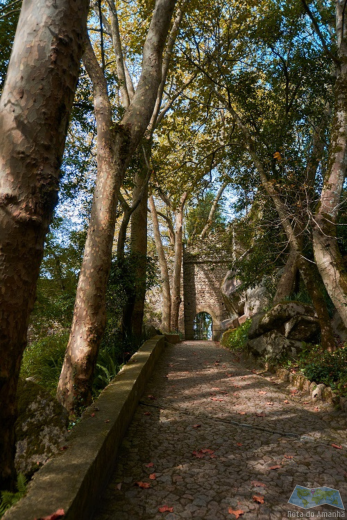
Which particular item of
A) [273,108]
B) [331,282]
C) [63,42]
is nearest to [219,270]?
[273,108]

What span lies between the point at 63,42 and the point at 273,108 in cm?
823

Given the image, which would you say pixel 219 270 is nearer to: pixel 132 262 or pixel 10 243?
pixel 132 262

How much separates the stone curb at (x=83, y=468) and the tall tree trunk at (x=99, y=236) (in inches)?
28.4

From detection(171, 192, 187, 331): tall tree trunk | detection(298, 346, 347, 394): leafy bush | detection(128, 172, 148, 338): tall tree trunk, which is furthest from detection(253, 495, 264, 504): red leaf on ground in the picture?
detection(171, 192, 187, 331): tall tree trunk

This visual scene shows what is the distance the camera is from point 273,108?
8.84m

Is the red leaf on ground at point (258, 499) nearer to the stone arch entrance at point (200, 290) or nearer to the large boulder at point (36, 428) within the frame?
the large boulder at point (36, 428)

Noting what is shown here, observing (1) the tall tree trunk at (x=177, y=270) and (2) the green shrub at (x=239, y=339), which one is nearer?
(2) the green shrub at (x=239, y=339)

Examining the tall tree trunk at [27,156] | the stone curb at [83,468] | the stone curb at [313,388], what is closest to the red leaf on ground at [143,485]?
the stone curb at [83,468]

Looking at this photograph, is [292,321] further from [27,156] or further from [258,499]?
[27,156]

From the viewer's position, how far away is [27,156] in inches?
65.4

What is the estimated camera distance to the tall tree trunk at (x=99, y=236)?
4.30 m

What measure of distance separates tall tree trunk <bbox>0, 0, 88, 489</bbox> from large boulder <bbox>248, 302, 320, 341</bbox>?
18.4ft

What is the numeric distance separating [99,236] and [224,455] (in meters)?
2.96

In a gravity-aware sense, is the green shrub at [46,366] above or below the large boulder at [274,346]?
below
